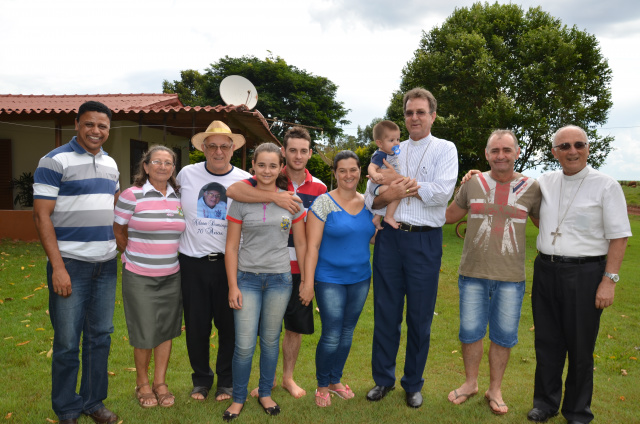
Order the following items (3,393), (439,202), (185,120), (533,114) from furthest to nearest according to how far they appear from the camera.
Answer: (533,114) → (185,120) → (3,393) → (439,202)

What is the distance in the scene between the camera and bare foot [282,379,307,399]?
4021 mm

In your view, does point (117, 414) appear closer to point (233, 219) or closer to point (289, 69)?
point (233, 219)

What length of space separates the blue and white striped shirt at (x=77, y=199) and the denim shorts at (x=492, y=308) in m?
2.94

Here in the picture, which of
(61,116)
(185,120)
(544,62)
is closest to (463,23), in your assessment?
(544,62)

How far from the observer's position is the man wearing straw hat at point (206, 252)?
145 inches

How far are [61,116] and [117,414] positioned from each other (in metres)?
11.5

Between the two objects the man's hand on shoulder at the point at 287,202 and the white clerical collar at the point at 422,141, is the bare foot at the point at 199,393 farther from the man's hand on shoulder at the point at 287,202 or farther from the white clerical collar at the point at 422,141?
the white clerical collar at the point at 422,141

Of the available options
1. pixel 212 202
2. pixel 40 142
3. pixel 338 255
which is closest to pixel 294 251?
pixel 338 255

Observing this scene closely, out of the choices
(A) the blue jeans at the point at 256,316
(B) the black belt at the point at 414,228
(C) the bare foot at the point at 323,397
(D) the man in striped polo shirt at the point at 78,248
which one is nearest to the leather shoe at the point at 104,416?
(D) the man in striped polo shirt at the point at 78,248

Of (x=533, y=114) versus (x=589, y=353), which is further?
(x=533, y=114)

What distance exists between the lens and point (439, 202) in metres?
3.74

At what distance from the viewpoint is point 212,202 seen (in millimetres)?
3723

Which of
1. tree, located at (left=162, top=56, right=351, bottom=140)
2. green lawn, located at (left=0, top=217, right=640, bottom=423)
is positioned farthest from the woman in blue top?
tree, located at (left=162, top=56, right=351, bottom=140)

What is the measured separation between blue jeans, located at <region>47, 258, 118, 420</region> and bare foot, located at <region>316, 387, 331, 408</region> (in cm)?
173
